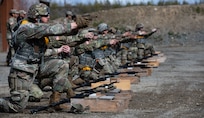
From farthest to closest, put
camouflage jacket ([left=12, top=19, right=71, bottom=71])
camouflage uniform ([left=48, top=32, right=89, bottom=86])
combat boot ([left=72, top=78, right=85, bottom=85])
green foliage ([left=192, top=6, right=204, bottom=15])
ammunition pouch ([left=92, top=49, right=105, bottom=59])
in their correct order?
green foliage ([left=192, top=6, right=204, bottom=15]) → ammunition pouch ([left=92, top=49, right=105, bottom=59]) → combat boot ([left=72, top=78, right=85, bottom=85]) → camouflage uniform ([left=48, top=32, right=89, bottom=86]) → camouflage jacket ([left=12, top=19, right=71, bottom=71])

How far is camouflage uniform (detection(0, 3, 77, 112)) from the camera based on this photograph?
842cm

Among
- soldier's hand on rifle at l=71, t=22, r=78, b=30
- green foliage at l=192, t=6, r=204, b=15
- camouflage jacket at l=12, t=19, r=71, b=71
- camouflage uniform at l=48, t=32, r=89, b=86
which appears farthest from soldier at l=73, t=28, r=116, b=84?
green foliage at l=192, t=6, r=204, b=15

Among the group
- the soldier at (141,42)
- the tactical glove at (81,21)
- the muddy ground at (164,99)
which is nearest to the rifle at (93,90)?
the muddy ground at (164,99)

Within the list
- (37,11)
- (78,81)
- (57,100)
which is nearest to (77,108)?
(57,100)

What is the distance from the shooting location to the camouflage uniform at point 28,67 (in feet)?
27.6

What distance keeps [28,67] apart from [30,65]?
0.21 feet

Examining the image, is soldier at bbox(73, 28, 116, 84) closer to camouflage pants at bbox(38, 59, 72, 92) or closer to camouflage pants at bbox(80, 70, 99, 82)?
camouflage pants at bbox(80, 70, 99, 82)

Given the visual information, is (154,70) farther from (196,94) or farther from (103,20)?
(103,20)

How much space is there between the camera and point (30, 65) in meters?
8.65

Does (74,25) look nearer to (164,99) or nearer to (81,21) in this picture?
(81,21)

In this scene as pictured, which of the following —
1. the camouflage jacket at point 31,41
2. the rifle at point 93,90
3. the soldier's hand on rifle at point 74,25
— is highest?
the soldier's hand on rifle at point 74,25

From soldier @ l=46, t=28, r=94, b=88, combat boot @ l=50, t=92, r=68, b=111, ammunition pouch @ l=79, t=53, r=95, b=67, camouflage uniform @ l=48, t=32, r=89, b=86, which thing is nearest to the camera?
combat boot @ l=50, t=92, r=68, b=111

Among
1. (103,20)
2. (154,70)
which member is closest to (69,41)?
(154,70)

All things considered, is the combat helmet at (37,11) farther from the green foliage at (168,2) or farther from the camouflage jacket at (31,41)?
the green foliage at (168,2)
